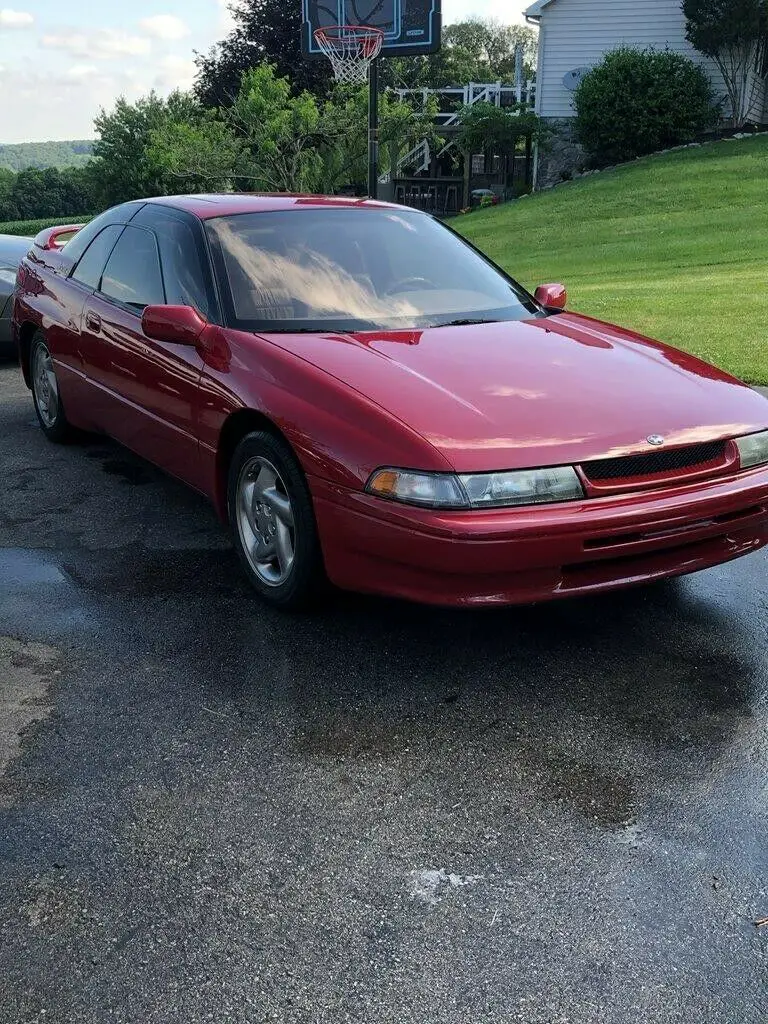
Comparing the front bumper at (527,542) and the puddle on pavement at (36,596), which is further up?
the front bumper at (527,542)

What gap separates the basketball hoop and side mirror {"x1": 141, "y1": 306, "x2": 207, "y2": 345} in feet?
39.2

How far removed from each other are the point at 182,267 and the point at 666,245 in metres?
14.0

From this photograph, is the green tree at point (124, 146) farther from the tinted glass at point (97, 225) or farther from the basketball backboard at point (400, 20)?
the tinted glass at point (97, 225)

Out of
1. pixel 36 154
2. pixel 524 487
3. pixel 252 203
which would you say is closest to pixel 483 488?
pixel 524 487

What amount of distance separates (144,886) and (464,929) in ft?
2.49

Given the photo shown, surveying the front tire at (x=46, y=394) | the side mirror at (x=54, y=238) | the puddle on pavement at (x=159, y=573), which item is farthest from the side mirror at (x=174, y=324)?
the side mirror at (x=54, y=238)

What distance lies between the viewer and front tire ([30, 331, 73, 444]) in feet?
20.7

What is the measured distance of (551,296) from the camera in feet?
17.0

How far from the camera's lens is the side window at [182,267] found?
4.52 meters

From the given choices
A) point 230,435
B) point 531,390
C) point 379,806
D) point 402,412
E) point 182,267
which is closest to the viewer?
point 379,806

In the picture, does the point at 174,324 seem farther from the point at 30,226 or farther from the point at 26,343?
the point at 30,226

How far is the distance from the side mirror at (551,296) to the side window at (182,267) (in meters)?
1.65

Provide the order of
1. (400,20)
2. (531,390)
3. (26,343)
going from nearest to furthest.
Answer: (531,390) < (26,343) < (400,20)

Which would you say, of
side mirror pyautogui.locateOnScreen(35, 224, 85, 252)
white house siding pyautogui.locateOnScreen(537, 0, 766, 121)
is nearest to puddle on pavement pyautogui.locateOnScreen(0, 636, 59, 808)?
side mirror pyautogui.locateOnScreen(35, 224, 85, 252)
